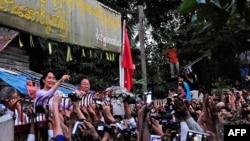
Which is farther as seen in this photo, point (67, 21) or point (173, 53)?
point (173, 53)

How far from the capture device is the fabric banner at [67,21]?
4954mm

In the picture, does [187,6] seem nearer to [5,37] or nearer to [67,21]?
[67,21]

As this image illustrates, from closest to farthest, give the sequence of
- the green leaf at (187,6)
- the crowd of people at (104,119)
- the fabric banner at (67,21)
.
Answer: the green leaf at (187,6)
the crowd of people at (104,119)
the fabric banner at (67,21)

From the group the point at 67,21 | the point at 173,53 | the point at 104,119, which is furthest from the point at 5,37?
the point at 104,119

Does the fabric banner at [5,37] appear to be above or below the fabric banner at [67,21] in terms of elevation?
above

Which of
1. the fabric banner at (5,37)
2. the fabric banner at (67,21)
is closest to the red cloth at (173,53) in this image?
the fabric banner at (5,37)

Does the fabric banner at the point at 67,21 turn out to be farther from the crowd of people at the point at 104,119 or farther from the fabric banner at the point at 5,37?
the fabric banner at the point at 5,37

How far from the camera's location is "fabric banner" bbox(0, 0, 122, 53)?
495 centimetres

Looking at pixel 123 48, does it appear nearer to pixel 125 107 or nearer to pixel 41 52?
pixel 125 107

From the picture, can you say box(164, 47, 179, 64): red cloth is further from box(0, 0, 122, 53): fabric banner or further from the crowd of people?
the crowd of people

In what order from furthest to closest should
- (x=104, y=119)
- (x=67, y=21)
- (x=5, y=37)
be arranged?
(x=5, y=37)
(x=67, y=21)
(x=104, y=119)

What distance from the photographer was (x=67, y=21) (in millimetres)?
6316

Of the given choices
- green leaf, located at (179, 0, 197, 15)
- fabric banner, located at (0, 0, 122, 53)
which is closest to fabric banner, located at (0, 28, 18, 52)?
fabric banner, located at (0, 0, 122, 53)

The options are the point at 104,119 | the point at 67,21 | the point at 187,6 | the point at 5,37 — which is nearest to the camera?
the point at 187,6
